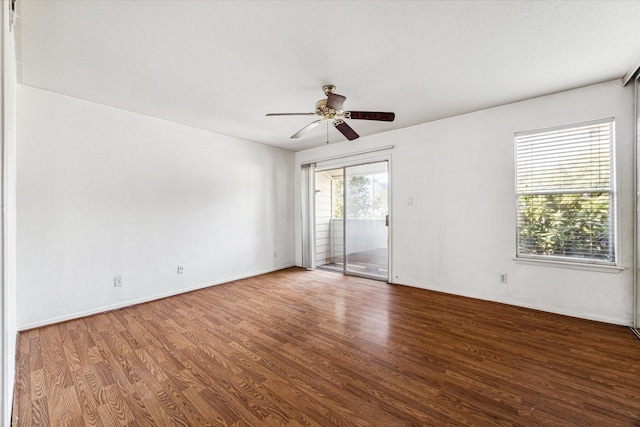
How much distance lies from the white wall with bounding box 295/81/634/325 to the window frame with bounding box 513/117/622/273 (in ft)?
0.15

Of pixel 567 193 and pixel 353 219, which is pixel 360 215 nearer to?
pixel 353 219

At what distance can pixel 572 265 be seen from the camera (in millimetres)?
3021

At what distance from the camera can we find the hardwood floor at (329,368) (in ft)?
5.30

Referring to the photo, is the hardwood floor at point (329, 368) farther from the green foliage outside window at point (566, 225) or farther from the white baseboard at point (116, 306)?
the green foliage outside window at point (566, 225)

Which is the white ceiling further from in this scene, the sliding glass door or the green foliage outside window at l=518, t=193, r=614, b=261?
the sliding glass door

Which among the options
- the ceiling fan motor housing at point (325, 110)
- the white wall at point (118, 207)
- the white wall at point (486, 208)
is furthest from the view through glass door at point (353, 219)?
the ceiling fan motor housing at point (325, 110)

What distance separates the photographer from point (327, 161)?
17.7 feet

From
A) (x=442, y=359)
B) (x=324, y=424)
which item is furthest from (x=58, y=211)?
(x=442, y=359)

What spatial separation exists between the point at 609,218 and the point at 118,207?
5825 mm

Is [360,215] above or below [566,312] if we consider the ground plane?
above

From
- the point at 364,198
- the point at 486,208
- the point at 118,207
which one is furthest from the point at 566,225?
the point at 118,207

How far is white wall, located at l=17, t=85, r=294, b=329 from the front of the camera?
285 cm

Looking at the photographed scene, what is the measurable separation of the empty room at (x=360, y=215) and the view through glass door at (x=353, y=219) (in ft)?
0.21

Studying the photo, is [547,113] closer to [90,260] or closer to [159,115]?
[159,115]
